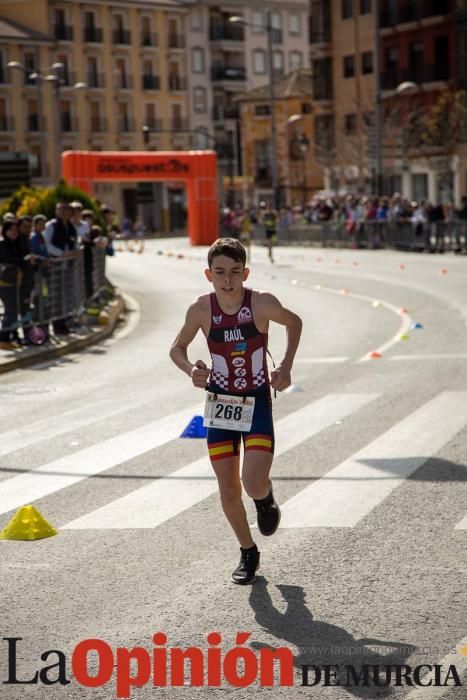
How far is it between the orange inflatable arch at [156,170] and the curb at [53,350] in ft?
106

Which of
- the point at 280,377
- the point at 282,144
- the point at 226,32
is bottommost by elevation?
the point at 280,377

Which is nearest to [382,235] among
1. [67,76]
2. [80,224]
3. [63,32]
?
[80,224]

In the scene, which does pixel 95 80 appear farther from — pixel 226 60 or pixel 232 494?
pixel 232 494

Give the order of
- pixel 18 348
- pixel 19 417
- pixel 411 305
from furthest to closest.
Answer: pixel 411 305 → pixel 18 348 → pixel 19 417

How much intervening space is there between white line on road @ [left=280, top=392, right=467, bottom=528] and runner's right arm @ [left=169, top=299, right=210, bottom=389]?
153 centimetres

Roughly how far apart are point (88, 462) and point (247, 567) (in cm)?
374

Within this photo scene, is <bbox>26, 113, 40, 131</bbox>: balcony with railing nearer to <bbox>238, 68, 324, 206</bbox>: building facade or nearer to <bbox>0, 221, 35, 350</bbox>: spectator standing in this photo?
<bbox>238, 68, 324, 206</bbox>: building facade

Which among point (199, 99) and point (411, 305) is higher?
point (199, 99)

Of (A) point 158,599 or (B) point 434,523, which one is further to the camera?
(B) point 434,523

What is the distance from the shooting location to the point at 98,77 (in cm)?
10100

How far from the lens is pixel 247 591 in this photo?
6.56 meters

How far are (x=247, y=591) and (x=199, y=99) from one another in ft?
344

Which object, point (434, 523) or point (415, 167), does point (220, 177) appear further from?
point (434, 523)

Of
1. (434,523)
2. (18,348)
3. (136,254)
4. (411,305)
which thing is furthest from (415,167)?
(434,523)
